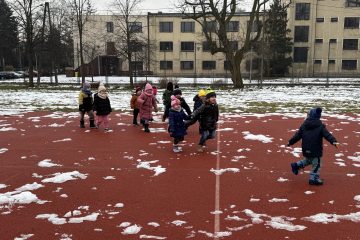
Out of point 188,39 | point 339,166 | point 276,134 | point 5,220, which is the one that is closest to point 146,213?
point 5,220

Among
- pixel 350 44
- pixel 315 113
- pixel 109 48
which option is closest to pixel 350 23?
pixel 350 44

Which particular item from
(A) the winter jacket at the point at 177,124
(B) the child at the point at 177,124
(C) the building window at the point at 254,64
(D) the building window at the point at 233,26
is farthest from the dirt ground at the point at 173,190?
(D) the building window at the point at 233,26

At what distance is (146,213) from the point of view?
5.39 meters

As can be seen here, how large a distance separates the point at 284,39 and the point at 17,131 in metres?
48.1

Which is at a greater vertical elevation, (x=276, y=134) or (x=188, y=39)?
(x=188, y=39)

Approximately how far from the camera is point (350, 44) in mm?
55781

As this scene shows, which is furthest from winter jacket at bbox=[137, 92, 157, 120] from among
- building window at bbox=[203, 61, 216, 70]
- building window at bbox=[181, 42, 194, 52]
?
building window at bbox=[181, 42, 194, 52]

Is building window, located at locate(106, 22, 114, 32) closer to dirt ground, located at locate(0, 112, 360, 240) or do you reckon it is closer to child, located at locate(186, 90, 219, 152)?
dirt ground, located at locate(0, 112, 360, 240)

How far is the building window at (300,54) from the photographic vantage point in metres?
57.0

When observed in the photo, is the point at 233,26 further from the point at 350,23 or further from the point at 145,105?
the point at 145,105

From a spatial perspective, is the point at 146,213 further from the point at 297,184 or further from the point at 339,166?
the point at 339,166

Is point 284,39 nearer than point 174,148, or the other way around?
point 174,148

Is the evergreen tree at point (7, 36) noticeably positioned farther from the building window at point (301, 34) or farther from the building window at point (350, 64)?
the building window at point (350, 64)

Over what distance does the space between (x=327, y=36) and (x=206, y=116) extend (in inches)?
2090
